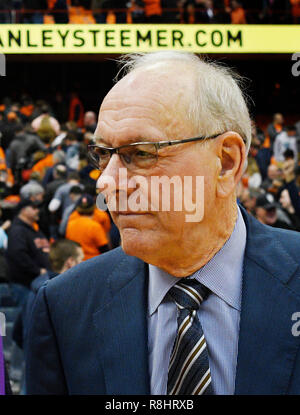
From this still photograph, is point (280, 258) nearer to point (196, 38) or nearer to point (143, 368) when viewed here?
point (143, 368)

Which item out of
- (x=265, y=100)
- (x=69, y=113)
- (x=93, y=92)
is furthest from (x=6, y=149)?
(x=265, y=100)

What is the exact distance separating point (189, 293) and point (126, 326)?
158 millimetres

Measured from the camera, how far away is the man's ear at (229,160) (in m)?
1.63

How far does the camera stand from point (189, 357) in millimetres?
1552

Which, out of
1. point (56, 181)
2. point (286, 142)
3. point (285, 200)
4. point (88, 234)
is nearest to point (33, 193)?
point (56, 181)

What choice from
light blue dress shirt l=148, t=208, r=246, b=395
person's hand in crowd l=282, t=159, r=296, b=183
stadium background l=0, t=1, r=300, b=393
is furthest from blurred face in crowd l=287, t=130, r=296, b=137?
light blue dress shirt l=148, t=208, r=246, b=395

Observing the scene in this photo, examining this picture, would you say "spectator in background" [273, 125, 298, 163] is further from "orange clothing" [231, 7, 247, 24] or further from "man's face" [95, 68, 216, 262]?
"man's face" [95, 68, 216, 262]

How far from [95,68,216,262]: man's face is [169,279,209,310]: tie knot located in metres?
0.10

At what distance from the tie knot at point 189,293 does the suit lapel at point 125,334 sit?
0.29 ft

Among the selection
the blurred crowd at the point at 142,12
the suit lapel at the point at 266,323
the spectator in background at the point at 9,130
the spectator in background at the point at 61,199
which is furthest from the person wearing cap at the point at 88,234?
the blurred crowd at the point at 142,12

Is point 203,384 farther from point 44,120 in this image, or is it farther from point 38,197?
point 44,120

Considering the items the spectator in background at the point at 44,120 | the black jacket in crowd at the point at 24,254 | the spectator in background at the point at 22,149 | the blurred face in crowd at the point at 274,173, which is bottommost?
the black jacket in crowd at the point at 24,254

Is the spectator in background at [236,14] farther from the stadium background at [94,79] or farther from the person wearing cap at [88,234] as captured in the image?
the person wearing cap at [88,234]

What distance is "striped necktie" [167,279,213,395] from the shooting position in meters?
1.54
